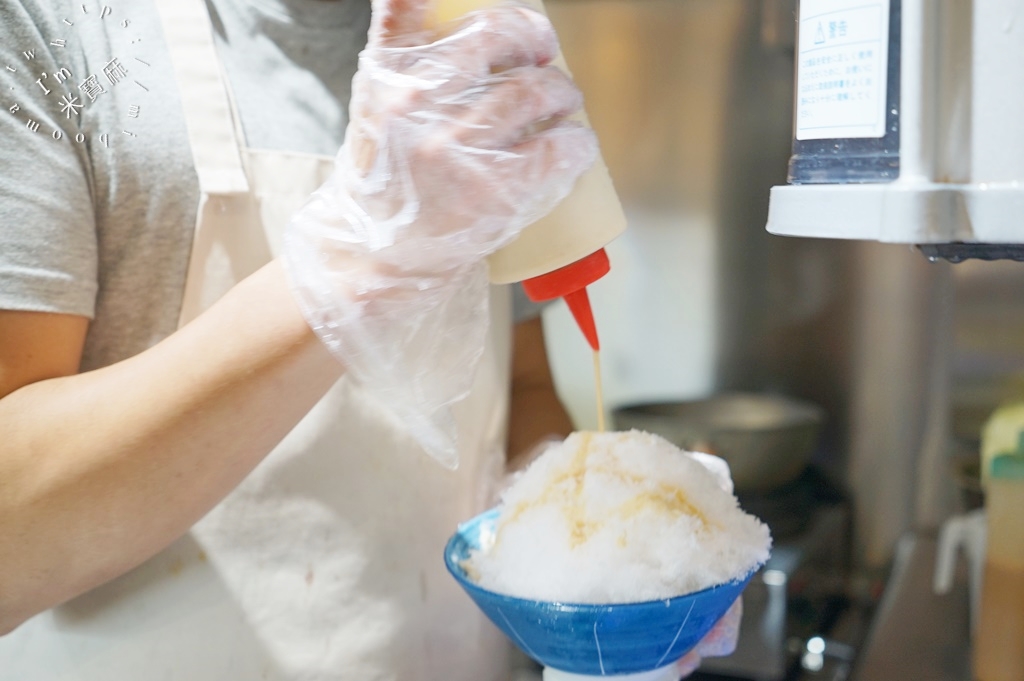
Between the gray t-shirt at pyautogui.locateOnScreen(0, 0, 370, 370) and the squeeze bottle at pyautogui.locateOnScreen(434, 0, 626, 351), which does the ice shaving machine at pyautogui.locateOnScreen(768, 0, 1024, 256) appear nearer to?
the squeeze bottle at pyautogui.locateOnScreen(434, 0, 626, 351)

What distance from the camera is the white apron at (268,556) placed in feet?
2.55

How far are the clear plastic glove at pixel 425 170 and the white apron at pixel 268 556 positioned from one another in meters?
0.19

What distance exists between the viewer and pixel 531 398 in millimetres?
1216

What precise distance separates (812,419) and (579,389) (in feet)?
1.61

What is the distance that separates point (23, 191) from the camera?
0.63 metres

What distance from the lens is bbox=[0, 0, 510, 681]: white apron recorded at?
30.6 inches

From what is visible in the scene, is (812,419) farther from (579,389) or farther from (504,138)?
(504,138)

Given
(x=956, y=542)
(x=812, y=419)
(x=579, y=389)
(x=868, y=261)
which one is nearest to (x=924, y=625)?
(x=956, y=542)

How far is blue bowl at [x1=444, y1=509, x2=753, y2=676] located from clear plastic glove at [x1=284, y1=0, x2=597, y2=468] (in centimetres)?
21

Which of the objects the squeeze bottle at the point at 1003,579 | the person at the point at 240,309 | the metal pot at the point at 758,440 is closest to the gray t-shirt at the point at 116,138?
the person at the point at 240,309

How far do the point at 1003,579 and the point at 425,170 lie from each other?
3.71 ft

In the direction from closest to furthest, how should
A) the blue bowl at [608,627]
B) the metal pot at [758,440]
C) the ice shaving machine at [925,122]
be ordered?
the ice shaving machine at [925,122]
the blue bowl at [608,627]
the metal pot at [758,440]

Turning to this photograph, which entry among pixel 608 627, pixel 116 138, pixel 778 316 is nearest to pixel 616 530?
pixel 608 627

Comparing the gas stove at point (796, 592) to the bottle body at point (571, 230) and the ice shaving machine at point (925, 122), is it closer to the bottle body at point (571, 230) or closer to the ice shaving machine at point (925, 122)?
the bottle body at point (571, 230)
